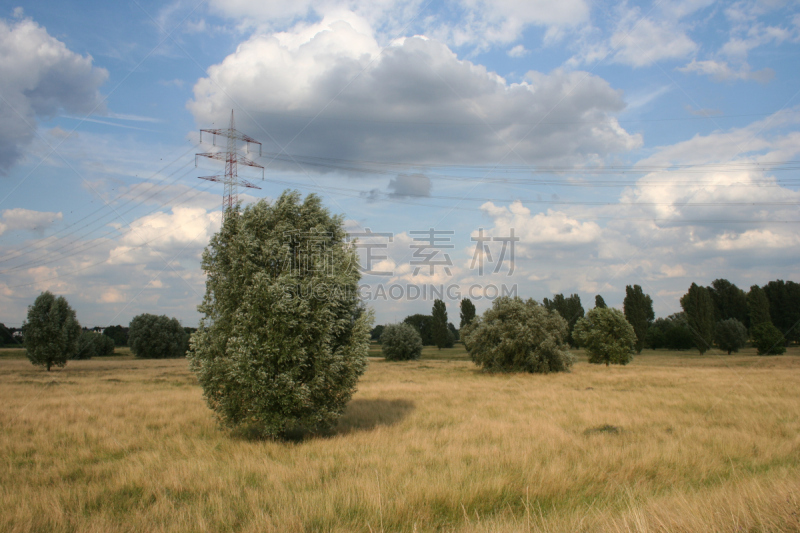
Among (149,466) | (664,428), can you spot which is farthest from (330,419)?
(664,428)

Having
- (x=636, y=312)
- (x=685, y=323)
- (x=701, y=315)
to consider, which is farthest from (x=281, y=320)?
(x=685, y=323)

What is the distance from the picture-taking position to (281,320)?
43.5 ft

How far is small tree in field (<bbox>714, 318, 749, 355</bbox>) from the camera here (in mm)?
91025

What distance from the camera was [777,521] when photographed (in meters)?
6.12

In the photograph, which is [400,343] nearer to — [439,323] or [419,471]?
[439,323]

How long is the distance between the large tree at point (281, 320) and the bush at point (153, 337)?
91.5m

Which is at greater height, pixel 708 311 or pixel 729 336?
pixel 708 311

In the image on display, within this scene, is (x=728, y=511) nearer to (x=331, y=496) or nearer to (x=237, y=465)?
(x=331, y=496)

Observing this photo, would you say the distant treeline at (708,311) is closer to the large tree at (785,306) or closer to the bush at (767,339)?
the large tree at (785,306)

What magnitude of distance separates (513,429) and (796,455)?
7.82 meters

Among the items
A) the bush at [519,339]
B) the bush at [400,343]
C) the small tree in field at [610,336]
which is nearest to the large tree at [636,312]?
the small tree in field at [610,336]

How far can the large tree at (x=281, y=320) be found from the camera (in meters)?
13.2

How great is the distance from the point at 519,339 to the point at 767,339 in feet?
199

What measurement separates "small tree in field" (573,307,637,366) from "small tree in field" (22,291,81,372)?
2571 inches
